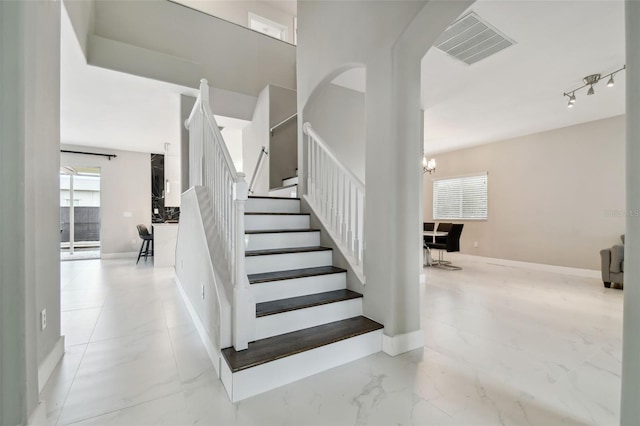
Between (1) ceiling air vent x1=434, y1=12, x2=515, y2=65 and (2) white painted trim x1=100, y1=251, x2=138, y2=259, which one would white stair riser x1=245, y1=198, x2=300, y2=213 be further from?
(2) white painted trim x1=100, y1=251, x2=138, y2=259

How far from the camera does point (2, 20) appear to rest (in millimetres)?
1206

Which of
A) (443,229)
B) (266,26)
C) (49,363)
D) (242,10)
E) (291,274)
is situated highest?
(242,10)

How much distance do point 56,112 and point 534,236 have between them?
24.8 feet

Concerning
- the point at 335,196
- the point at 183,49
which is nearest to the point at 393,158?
the point at 335,196

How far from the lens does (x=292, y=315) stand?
→ 7.13 ft

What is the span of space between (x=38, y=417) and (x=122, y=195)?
7.66 metres

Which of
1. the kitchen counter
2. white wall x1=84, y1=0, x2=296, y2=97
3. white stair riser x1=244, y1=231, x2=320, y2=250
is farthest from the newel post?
the kitchen counter

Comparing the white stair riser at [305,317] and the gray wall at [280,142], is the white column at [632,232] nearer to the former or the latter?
the white stair riser at [305,317]

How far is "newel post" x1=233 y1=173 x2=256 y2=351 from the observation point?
1873 millimetres

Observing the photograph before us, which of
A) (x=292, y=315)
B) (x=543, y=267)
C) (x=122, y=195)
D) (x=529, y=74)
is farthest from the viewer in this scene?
(x=122, y=195)

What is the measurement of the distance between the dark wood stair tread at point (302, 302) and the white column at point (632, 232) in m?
1.64

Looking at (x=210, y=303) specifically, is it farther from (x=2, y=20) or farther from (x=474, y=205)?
(x=474, y=205)

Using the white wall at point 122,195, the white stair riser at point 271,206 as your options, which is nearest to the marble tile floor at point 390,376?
the white stair riser at point 271,206

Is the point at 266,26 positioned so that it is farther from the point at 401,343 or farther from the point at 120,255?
the point at 401,343
